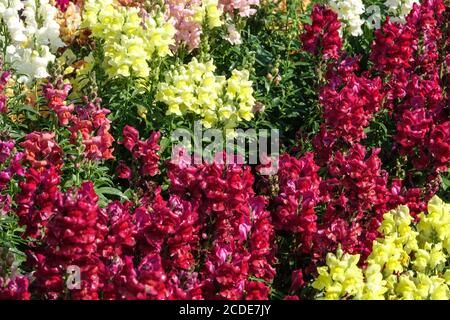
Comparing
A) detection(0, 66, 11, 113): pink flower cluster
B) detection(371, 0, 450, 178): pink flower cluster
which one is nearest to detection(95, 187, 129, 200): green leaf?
detection(0, 66, 11, 113): pink flower cluster

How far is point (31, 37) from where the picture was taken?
7.54m

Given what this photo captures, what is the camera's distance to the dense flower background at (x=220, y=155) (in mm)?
5332

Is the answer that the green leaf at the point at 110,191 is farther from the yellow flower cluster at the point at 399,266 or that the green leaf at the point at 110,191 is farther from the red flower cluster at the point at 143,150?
the yellow flower cluster at the point at 399,266

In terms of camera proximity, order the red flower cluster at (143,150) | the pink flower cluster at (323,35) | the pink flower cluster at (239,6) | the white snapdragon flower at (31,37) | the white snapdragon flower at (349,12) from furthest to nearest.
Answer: the white snapdragon flower at (349,12)
the pink flower cluster at (239,6)
the pink flower cluster at (323,35)
the white snapdragon flower at (31,37)
the red flower cluster at (143,150)

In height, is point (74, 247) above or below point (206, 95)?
below

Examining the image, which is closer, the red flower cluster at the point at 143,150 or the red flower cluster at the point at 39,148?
the red flower cluster at the point at 39,148

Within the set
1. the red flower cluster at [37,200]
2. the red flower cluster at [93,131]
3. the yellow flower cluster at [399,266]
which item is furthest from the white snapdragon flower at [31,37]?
the yellow flower cluster at [399,266]

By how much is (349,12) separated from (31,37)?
9.02 ft

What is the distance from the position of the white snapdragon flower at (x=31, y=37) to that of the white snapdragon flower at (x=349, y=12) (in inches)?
96.7

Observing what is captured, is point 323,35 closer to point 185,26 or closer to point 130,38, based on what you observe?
point 185,26

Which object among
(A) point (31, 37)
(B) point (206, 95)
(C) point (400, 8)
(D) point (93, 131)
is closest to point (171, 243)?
(D) point (93, 131)

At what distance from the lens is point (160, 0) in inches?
312
